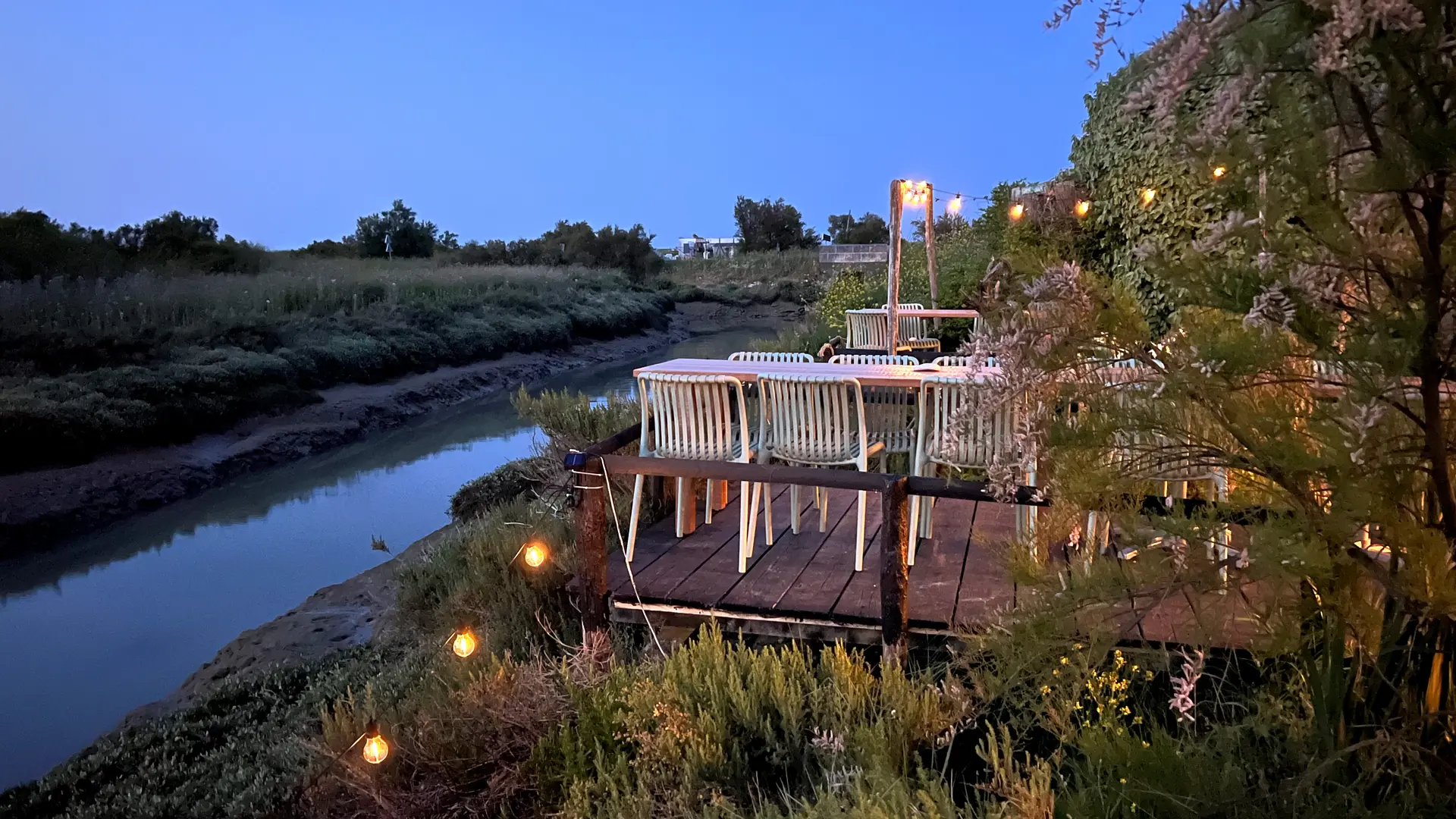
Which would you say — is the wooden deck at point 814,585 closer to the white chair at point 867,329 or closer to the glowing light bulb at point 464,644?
the glowing light bulb at point 464,644

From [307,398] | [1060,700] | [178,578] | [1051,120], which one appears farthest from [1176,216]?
[307,398]

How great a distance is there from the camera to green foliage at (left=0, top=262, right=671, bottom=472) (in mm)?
10172

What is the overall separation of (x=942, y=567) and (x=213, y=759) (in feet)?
10.9

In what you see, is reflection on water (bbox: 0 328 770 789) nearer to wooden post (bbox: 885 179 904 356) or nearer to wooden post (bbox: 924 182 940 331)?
wooden post (bbox: 885 179 904 356)

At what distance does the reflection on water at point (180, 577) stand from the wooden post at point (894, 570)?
4365 mm

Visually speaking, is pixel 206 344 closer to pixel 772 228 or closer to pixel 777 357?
pixel 777 357

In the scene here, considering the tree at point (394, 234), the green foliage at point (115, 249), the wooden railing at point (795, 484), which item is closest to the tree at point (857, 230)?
the tree at point (394, 234)

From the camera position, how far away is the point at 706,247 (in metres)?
65.8

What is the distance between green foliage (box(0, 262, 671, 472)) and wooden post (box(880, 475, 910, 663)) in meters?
9.58

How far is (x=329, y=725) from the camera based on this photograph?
3535mm

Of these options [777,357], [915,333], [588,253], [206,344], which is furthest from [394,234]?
[777,357]

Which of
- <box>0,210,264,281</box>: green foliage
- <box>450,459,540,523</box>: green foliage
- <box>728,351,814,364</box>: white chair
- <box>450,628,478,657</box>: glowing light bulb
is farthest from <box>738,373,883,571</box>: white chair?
<box>0,210,264,281</box>: green foliage

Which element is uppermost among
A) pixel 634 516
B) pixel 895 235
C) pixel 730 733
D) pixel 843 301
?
pixel 895 235

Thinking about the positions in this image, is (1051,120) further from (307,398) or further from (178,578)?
(307,398)
